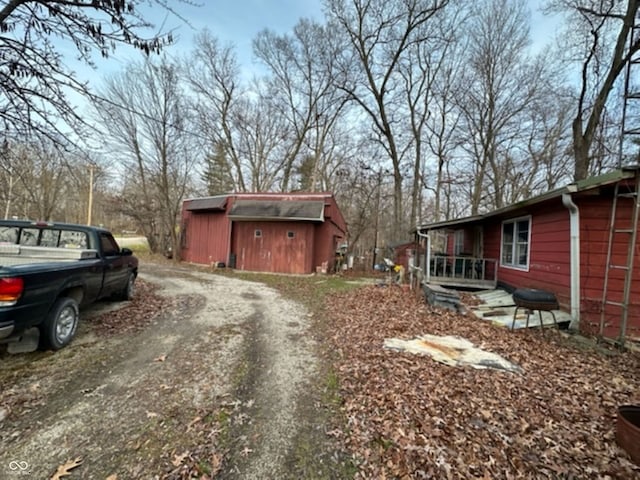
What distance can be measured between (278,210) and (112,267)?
8.56 meters

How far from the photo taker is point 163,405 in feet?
9.75

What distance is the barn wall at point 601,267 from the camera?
5.66 m

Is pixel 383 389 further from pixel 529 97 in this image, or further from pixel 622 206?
pixel 529 97

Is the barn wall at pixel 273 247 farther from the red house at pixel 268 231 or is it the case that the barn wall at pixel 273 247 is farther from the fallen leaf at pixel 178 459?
the fallen leaf at pixel 178 459

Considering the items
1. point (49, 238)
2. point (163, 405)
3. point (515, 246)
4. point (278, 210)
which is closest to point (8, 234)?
point (49, 238)

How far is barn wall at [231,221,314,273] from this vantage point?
45.5 feet

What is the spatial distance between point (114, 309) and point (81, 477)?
5.05 meters

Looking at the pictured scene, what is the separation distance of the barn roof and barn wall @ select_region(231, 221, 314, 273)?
651 mm

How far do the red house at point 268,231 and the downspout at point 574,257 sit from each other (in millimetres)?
8980

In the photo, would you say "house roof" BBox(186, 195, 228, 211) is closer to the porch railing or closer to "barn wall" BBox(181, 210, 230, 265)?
"barn wall" BBox(181, 210, 230, 265)

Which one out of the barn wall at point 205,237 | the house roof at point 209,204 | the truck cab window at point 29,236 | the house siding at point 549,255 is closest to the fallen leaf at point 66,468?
the truck cab window at point 29,236

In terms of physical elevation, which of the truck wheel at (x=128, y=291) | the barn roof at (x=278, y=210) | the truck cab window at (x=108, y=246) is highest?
the barn roof at (x=278, y=210)

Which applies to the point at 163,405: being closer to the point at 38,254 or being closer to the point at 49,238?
the point at 38,254

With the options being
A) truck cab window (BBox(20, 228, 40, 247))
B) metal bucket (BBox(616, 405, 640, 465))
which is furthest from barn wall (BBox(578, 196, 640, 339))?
truck cab window (BBox(20, 228, 40, 247))
